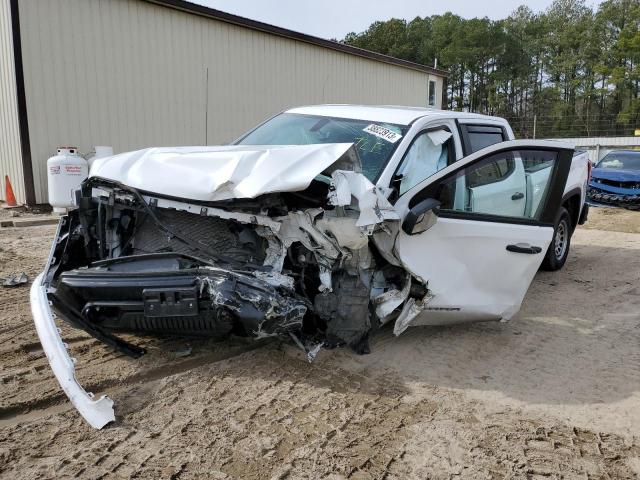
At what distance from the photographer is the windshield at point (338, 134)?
13.7 ft

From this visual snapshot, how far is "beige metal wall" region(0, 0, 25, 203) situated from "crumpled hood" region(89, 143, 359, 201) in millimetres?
9051

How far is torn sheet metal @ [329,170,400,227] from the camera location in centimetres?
328

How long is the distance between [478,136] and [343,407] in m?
3.15

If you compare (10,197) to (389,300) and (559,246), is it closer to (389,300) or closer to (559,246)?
(389,300)

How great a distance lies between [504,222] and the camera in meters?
4.15

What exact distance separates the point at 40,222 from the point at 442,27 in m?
63.7

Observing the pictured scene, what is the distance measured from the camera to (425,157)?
14.7 feet

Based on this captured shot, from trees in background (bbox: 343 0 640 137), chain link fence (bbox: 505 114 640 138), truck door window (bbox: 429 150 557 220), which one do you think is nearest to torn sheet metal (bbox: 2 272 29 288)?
truck door window (bbox: 429 150 557 220)

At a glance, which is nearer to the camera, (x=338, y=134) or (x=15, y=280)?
(x=338, y=134)

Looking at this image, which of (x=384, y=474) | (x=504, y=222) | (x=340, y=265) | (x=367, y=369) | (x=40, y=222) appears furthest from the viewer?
(x=40, y=222)

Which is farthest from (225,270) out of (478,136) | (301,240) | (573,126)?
(573,126)

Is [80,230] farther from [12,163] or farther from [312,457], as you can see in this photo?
[12,163]

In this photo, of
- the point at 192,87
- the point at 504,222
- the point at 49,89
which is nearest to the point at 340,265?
the point at 504,222

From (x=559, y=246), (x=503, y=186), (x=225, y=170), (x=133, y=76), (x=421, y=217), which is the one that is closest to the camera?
(x=225, y=170)
